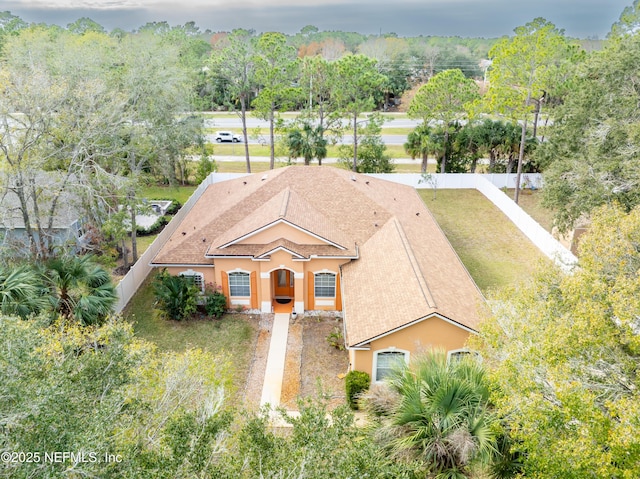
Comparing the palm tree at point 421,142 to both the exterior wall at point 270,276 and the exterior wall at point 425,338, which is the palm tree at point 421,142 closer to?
the exterior wall at point 270,276

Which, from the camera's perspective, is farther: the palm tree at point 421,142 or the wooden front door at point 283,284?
the palm tree at point 421,142

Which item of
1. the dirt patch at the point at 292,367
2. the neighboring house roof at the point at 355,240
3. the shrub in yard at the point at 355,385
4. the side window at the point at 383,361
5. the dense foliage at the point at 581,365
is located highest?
the dense foliage at the point at 581,365

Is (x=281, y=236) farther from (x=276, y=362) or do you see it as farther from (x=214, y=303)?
(x=276, y=362)

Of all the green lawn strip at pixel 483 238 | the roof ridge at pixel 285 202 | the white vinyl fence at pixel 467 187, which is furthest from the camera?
the green lawn strip at pixel 483 238

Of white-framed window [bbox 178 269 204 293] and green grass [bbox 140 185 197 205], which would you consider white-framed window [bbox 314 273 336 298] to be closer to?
white-framed window [bbox 178 269 204 293]

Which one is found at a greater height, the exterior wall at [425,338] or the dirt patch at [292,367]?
the exterior wall at [425,338]

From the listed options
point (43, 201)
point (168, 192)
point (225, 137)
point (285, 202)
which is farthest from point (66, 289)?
point (225, 137)

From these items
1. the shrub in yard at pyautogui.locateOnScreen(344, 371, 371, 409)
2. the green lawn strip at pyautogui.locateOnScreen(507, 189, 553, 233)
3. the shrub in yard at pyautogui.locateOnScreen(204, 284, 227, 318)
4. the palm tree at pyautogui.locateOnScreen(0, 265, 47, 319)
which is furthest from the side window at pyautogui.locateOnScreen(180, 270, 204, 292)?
the green lawn strip at pyautogui.locateOnScreen(507, 189, 553, 233)

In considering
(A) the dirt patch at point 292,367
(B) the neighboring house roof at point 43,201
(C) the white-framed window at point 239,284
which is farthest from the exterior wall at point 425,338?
(B) the neighboring house roof at point 43,201
